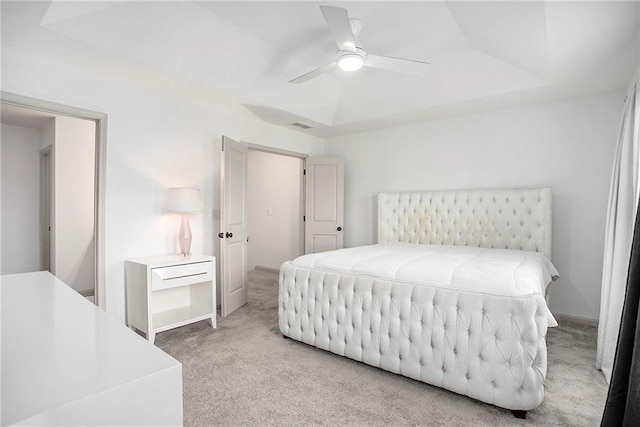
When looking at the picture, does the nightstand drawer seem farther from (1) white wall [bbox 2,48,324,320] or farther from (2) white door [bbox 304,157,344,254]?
(2) white door [bbox 304,157,344,254]

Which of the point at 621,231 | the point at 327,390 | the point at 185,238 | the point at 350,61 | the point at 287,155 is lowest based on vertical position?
the point at 327,390

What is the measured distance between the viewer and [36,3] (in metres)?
2.04

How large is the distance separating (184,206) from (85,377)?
2.87 metres

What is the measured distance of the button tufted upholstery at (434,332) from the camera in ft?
6.21

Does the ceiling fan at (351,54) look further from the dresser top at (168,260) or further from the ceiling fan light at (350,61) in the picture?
the dresser top at (168,260)

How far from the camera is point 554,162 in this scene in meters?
3.63

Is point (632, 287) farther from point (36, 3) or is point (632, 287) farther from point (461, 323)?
point (36, 3)

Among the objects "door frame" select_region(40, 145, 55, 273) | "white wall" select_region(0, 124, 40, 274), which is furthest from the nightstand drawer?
"white wall" select_region(0, 124, 40, 274)

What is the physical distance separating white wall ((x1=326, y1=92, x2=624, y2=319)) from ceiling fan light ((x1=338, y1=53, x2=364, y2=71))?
2247 millimetres

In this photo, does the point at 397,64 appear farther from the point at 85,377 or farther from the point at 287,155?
the point at 85,377

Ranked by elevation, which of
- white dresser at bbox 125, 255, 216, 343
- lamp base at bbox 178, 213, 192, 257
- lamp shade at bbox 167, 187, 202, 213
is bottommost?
white dresser at bbox 125, 255, 216, 343

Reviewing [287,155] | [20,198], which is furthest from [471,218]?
[20,198]

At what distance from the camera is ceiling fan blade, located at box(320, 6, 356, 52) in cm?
204

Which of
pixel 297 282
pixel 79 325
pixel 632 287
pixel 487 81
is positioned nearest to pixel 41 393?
pixel 79 325
